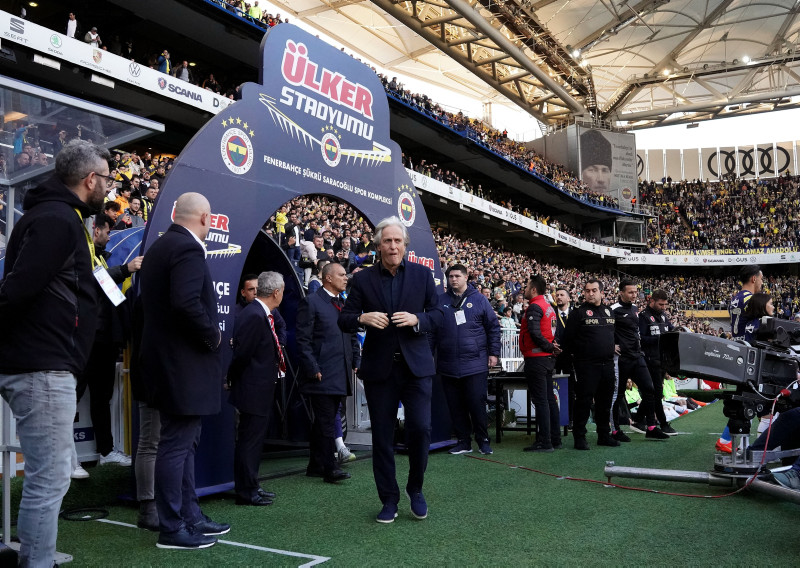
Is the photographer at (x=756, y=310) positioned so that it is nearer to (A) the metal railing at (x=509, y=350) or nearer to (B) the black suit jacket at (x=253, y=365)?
(B) the black suit jacket at (x=253, y=365)

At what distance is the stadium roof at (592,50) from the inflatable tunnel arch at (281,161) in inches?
801

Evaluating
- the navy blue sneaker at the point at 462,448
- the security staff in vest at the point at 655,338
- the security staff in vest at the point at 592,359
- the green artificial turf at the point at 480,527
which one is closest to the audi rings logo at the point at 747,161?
the security staff in vest at the point at 655,338

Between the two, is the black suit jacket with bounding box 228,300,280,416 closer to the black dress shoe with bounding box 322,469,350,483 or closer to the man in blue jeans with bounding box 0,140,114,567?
the black dress shoe with bounding box 322,469,350,483

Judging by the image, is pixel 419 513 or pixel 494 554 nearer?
pixel 494 554

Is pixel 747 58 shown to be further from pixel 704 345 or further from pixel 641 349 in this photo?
pixel 704 345

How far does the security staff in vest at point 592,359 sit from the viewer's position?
22.5 ft

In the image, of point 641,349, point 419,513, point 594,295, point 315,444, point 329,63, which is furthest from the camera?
point 641,349

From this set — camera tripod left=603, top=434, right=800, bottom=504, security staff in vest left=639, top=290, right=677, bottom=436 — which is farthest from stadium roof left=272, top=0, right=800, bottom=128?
camera tripod left=603, top=434, right=800, bottom=504

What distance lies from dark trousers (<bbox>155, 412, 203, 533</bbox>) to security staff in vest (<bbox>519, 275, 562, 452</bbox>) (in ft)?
13.8

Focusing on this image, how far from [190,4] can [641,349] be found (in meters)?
14.8

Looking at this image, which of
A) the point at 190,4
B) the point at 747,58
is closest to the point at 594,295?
the point at 190,4

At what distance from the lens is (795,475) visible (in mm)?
4203

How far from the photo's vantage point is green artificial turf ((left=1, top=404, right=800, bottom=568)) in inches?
124

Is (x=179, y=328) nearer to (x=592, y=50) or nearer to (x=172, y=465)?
(x=172, y=465)
